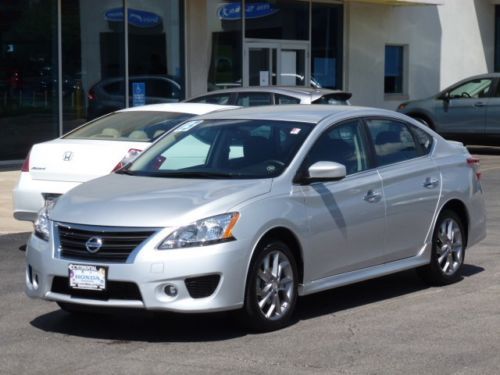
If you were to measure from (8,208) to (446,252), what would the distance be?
6.72m

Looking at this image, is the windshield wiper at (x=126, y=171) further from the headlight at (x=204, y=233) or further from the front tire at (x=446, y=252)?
the front tire at (x=446, y=252)

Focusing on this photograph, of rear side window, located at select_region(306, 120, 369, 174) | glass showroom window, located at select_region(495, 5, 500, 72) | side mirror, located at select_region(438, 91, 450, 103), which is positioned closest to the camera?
rear side window, located at select_region(306, 120, 369, 174)

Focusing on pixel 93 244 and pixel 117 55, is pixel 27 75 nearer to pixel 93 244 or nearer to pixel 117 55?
pixel 117 55

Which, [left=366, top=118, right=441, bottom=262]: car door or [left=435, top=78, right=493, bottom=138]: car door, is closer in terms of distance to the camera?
[left=366, top=118, right=441, bottom=262]: car door

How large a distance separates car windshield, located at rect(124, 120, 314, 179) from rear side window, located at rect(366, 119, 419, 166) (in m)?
0.76

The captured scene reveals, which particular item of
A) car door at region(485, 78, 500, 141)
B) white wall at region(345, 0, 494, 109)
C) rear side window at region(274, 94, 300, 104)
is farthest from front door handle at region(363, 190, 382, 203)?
white wall at region(345, 0, 494, 109)

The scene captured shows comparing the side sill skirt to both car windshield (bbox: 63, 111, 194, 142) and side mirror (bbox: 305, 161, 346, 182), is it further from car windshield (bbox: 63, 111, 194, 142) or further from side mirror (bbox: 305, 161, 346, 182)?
car windshield (bbox: 63, 111, 194, 142)

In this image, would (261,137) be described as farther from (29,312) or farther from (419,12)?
(419,12)

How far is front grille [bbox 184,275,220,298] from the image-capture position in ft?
22.4

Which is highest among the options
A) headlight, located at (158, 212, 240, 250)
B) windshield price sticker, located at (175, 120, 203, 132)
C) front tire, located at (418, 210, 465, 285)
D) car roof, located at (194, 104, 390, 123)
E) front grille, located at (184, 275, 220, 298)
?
car roof, located at (194, 104, 390, 123)

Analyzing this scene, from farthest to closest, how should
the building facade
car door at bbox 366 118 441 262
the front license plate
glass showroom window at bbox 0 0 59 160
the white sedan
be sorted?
1. the building facade
2. glass showroom window at bbox 0 0 59 160
3. the white sedan
4. car door at bbox 366 118 441 262
5. the front license plate

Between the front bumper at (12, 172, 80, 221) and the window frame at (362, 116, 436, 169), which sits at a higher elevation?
the window frame at (362, 116, 436, 169)

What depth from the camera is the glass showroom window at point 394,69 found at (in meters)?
28.2

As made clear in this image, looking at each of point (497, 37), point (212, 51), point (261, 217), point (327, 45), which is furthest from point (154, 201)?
point (497, 37)
